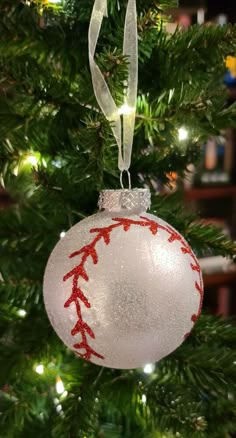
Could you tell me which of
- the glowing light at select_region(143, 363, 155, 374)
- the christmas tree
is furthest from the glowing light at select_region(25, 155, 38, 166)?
the glowing light at select_region(143, 363, 155, 374)

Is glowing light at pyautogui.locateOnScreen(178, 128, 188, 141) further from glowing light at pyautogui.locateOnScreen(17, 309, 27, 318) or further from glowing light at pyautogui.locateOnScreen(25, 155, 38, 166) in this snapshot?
glowing light at pyautogui.locateOnScreen(17, 309, 27, 318)

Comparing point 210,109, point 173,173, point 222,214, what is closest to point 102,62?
point 210,109

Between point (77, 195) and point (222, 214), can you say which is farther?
point (222, 214)

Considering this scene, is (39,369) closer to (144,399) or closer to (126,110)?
(144,399)

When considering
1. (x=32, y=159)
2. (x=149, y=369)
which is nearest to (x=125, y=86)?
(x=32, y=159)

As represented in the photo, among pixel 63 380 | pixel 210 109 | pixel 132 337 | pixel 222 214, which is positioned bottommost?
pixel 222 214

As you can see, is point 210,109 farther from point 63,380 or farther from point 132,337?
point 63,380
